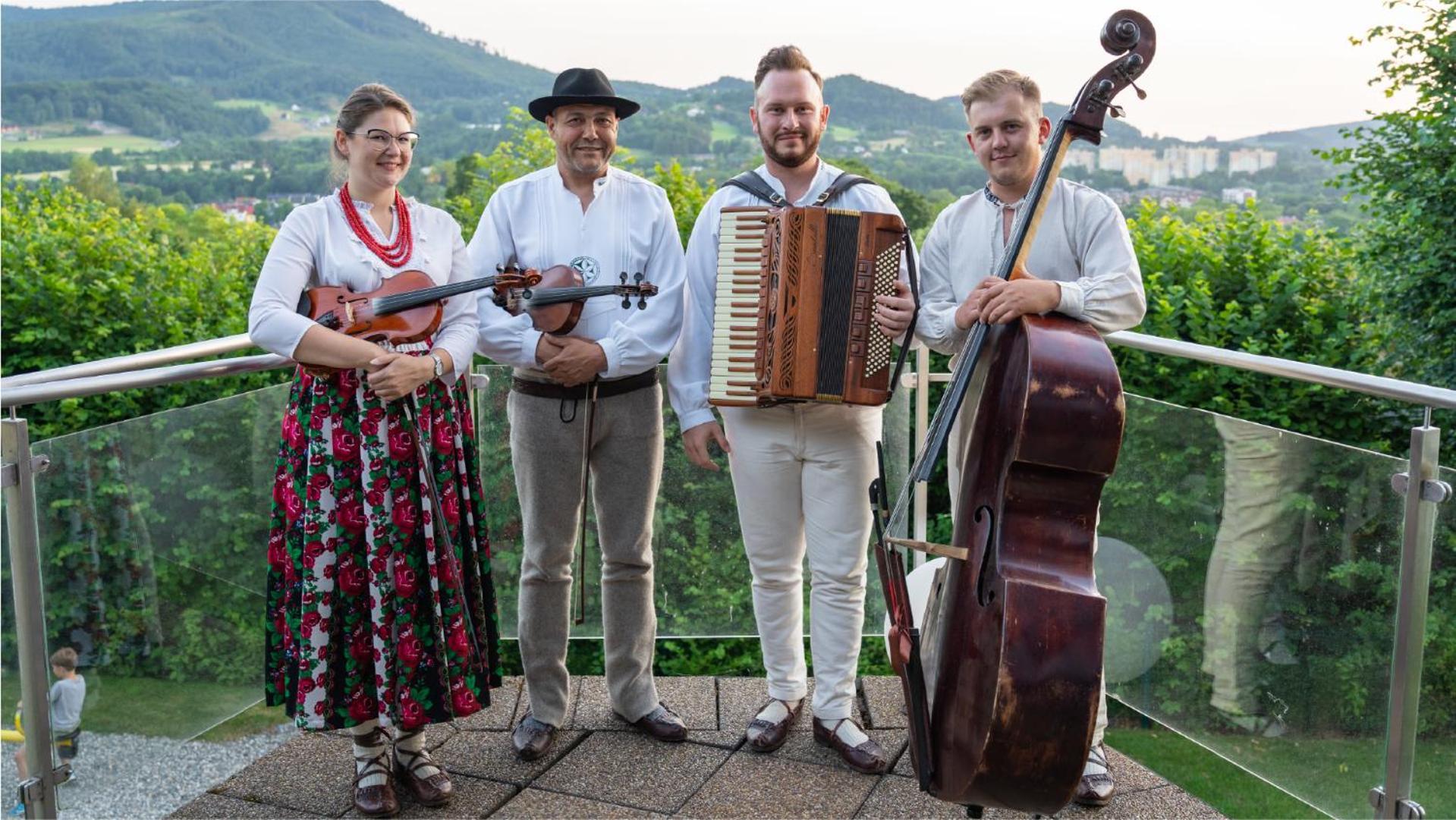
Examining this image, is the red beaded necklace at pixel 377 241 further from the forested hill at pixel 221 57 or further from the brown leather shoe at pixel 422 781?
the forested hill at pixel 221 57

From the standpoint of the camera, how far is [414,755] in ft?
9.75

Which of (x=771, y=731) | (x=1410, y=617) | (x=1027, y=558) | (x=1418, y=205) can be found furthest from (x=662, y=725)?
(x=1418, y=205)

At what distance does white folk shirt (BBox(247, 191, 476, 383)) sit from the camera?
265 cm

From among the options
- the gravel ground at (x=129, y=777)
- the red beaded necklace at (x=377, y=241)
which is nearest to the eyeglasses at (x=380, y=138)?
the red beaded necklace at (x=377, y=241)

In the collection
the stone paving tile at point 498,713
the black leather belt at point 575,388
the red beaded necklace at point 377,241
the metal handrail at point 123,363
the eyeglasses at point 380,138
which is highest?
the eyeglasses at point 380,138

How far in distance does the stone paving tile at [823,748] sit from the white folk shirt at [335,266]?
53.5 inches

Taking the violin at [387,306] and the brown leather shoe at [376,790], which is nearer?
the violin at [387,306]

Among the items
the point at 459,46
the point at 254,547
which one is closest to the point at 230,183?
the point at 459,46

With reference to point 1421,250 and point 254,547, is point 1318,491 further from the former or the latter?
point 254,547

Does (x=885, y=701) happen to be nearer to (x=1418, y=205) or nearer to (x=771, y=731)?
(x=771, y=731)

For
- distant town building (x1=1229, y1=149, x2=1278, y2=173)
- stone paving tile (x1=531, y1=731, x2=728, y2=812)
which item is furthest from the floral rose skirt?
distant town building (x1=1229, y1=149, x2=1278, y2=173)

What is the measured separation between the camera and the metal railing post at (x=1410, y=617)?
243cm

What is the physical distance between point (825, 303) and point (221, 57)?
17453mm

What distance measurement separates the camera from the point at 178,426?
3016mm
